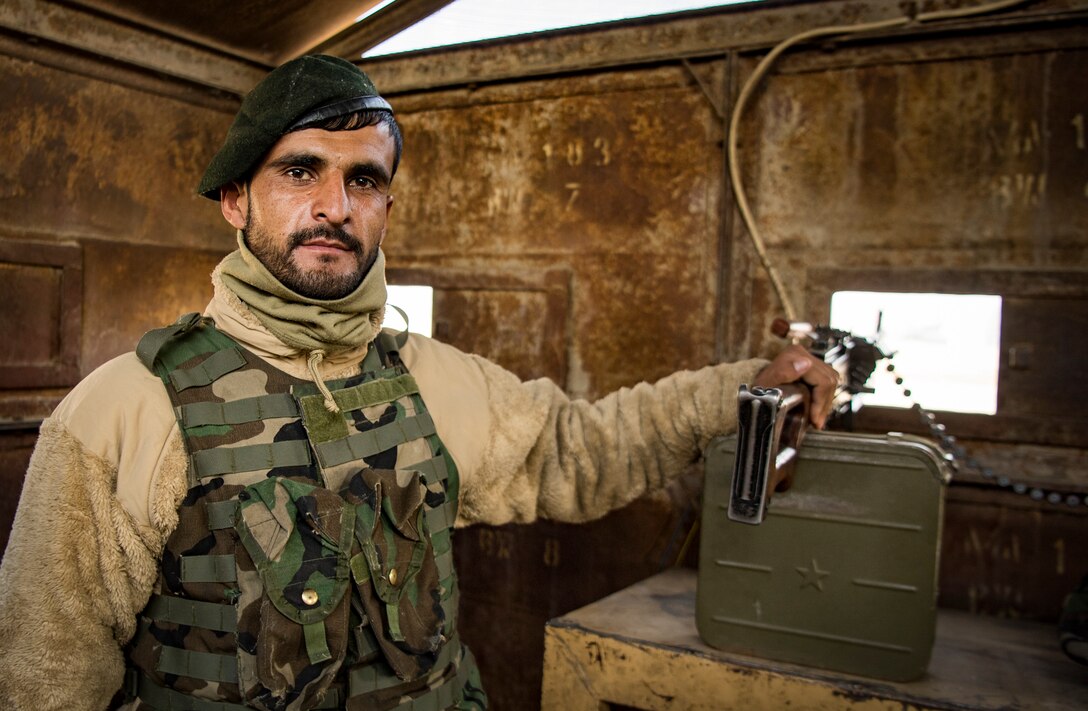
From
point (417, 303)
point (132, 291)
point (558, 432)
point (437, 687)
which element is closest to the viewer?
point (437, 687)

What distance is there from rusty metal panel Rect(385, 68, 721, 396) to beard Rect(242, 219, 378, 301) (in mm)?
1315

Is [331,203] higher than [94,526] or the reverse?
higher

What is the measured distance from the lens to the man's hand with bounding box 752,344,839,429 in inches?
69.3

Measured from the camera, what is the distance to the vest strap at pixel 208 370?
60.7 inches

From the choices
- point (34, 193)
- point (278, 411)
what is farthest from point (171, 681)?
point (34, 193)

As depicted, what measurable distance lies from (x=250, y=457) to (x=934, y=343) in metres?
1.88

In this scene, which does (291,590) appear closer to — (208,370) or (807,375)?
(208,370)

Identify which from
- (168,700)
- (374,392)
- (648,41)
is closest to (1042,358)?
(648,41)

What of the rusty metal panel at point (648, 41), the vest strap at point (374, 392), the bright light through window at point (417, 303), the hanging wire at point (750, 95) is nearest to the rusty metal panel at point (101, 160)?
the bright light through window at point (417, 303)

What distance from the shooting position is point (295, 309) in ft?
5.33

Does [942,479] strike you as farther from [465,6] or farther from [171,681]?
[465,6]

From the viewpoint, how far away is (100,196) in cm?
279

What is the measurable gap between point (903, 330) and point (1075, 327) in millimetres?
420

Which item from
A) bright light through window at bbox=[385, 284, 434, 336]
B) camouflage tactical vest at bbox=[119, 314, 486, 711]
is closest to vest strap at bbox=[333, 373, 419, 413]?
camouflage tactical vest at bbox=[119, 314, 486, 711]
